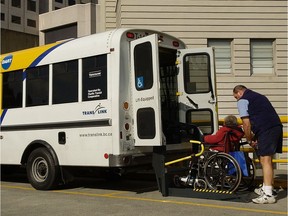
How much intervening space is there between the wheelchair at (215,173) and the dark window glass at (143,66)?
4.59 ft

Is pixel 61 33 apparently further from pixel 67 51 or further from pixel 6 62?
pixel 67 51

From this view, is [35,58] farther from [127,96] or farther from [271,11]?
[271,11]

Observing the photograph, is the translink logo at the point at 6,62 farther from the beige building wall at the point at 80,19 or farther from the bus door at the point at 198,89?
the beige building wall at the point at 80,19

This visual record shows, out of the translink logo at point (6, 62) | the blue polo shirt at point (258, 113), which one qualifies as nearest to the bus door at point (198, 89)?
the blue polo shirt at point (258, 113)

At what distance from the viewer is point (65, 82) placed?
27.6ft

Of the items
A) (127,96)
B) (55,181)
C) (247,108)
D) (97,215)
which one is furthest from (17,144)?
(247,108)

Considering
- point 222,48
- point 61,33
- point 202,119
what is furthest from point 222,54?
point 61,33

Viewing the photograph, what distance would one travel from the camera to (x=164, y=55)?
895 centimetres

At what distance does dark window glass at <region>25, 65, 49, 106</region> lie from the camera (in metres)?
8.75

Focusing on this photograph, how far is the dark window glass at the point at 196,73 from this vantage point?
343 inches

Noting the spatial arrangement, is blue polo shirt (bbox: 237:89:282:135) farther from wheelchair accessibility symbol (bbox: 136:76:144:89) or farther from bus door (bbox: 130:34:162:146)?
wheelchair accessibility symbol (bbox: 136:76:144:89)

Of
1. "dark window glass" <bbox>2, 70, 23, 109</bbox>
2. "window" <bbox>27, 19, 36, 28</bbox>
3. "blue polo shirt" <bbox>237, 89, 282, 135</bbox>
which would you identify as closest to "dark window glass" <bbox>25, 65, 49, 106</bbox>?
"dark window glass" <bbox>2, 70, 23, 109</bbox>

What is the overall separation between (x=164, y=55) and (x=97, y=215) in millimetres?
3854

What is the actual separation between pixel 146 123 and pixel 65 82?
6.34 ft
